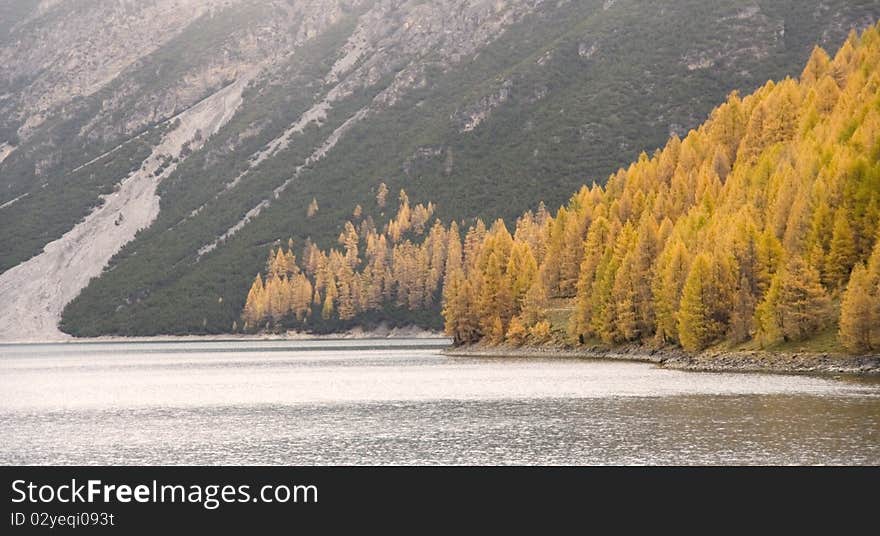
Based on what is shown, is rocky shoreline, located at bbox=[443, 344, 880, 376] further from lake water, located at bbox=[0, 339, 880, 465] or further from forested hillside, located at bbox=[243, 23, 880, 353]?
lake water, located at bbox=[0, 339, 880, 465]

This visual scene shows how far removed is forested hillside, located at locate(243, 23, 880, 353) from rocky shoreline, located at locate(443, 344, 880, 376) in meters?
1.82

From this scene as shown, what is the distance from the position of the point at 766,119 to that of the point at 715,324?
65793mm

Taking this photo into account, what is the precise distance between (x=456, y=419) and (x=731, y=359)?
156ft

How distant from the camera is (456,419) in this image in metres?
76.8

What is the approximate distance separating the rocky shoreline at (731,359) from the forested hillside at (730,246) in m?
1.82

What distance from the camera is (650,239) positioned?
474 ft

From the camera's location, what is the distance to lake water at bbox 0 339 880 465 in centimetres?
5962
